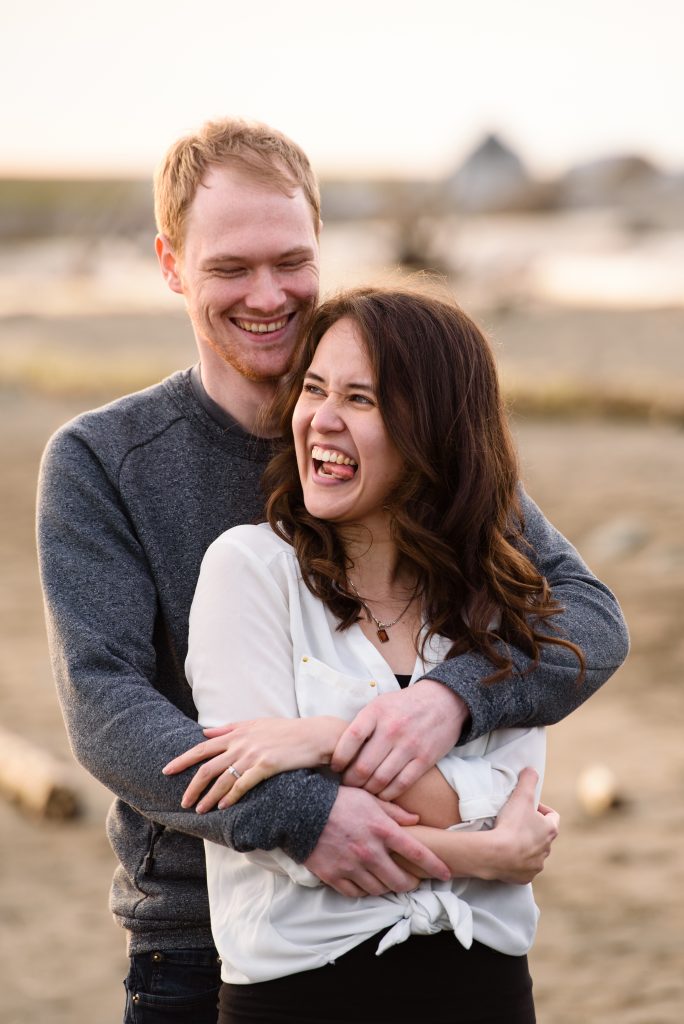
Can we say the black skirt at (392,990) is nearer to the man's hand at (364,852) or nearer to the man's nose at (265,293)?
the man's hand at (364,852)

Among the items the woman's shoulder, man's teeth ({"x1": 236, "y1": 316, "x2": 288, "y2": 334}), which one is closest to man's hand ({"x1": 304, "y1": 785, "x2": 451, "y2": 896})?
the woman's shoulder

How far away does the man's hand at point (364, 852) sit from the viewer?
1.97m

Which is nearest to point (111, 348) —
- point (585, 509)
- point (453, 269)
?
point (453, 269)

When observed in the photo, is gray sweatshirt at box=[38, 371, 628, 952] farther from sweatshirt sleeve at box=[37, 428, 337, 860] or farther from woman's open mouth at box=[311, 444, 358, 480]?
woman's open mouth at box=[311, 444, 358, 480]

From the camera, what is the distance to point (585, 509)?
9195 mm

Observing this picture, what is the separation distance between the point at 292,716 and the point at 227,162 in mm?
1056

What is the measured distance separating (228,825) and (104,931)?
2.61m

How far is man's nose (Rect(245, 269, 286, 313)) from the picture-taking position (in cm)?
248

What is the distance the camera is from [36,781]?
16.9 ft

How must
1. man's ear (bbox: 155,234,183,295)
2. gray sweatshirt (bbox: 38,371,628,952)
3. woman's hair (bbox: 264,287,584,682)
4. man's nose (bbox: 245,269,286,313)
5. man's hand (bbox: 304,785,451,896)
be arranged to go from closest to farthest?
man's hand (bbox: 304,785,451,896)
gray sweatshirt (bbox: 38,371,628,952)
woman's hair (bbox: 264,287,584,682)
man's nose (bbox: 245,269,286,313)
man's ear (bbox: 155,234,183,295)

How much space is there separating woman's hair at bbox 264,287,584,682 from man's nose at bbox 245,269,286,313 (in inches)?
6.5

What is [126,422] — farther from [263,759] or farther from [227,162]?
[263,759]

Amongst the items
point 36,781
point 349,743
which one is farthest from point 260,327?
point 36,781

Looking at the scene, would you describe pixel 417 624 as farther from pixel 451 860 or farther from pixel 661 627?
pixel 661 627
